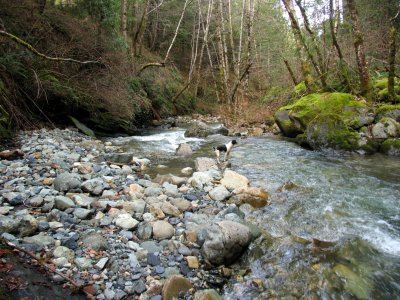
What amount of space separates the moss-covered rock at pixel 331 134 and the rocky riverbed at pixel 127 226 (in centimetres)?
342

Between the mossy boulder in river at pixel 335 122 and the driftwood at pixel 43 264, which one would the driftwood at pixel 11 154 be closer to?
the driftwood at pixel 43 264

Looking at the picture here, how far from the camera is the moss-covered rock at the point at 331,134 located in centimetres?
724

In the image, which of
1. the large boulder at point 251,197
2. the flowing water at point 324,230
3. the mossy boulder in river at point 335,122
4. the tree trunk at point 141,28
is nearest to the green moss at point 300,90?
the mossy boulder in river at point 335,122

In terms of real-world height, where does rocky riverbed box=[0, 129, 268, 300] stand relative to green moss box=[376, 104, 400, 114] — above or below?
below

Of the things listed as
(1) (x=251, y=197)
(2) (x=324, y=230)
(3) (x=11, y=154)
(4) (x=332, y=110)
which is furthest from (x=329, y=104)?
(3) (x=11, y=154)

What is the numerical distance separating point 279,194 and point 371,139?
3811mm

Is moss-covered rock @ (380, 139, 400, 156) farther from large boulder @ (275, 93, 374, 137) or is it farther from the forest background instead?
the forest background

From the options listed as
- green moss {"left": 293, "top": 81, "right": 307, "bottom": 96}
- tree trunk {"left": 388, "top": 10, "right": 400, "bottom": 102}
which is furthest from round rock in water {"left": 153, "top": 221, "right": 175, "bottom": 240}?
green moss {"left": 293, "top": 81, "right": 307, "bottom": 96}

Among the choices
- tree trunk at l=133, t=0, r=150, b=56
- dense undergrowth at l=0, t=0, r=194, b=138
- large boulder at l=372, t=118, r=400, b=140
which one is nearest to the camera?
dense undergrowth at l=0, t=0, r=194, b=138

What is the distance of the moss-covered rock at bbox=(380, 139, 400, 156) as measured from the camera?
6.73 meters

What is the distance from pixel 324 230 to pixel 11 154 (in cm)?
467

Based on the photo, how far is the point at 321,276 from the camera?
9.27ft

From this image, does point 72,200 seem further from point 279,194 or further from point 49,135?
point 49,135

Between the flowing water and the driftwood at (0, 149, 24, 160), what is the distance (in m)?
2.25
